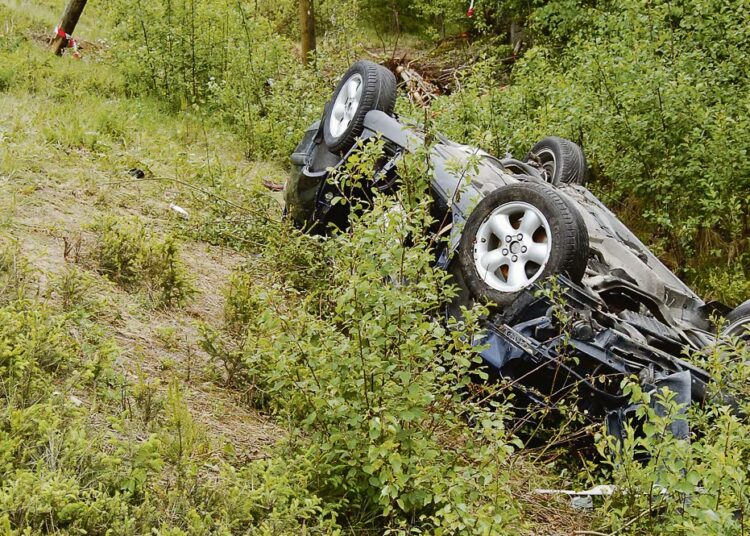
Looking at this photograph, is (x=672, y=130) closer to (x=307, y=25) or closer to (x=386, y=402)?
(x=386, y=402)

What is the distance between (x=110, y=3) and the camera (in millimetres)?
11125

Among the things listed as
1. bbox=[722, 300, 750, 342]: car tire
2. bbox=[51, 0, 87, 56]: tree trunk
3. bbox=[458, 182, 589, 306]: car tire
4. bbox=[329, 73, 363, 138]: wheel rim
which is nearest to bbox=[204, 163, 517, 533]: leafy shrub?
bbox=[458, 182, 589, 306]: car tire

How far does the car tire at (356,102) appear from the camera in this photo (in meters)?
5.45

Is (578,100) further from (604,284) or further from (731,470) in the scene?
(731,470)

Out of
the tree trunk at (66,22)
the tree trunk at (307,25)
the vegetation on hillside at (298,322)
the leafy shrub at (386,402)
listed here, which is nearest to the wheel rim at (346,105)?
the vegetation on hillside at (298,322)

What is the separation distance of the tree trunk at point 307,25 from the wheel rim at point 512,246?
9044mm

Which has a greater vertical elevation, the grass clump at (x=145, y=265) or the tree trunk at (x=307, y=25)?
the tree trunk at (x=307, y=25)

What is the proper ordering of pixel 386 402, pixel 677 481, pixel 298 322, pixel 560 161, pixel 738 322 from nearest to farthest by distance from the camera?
1. pixel 677 481
2. pixel 386 402
3. pixel 298 322
4. pixel 738 322
5. pixel 560 161

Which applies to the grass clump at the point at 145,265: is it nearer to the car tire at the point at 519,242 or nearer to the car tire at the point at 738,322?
the car tire at the point at 519,242

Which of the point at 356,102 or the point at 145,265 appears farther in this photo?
the point at 356,102

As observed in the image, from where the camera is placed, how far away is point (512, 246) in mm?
3977

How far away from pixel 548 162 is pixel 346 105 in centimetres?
220

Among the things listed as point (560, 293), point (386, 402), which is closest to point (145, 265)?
point (386, 402)

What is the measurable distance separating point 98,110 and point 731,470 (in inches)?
302
